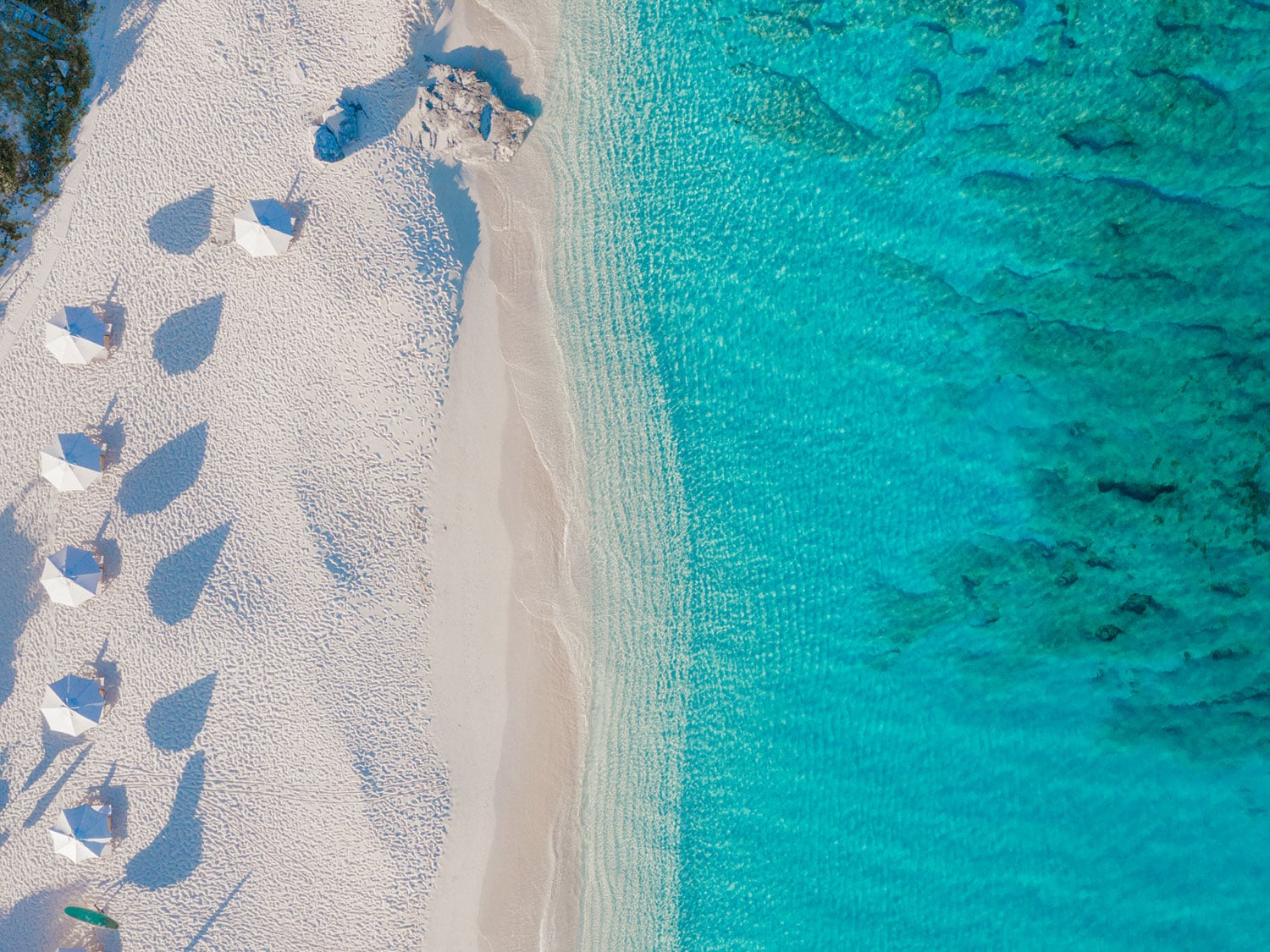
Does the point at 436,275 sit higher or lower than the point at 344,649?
higher

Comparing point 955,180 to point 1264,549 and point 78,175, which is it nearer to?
point 1264,549

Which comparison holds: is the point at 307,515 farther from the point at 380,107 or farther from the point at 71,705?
the point at 380,107

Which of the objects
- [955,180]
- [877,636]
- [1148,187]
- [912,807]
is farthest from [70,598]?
[1148,187]

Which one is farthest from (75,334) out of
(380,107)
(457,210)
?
(457,210)

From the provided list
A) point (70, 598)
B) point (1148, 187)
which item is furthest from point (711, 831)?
point (1148, 187)

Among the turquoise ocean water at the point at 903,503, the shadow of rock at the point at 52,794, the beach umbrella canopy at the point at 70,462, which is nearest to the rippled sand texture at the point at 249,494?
the shadow of rock at the point at 52,794

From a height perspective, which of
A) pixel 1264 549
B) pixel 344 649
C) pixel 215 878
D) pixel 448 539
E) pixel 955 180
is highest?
pixel 955 180
